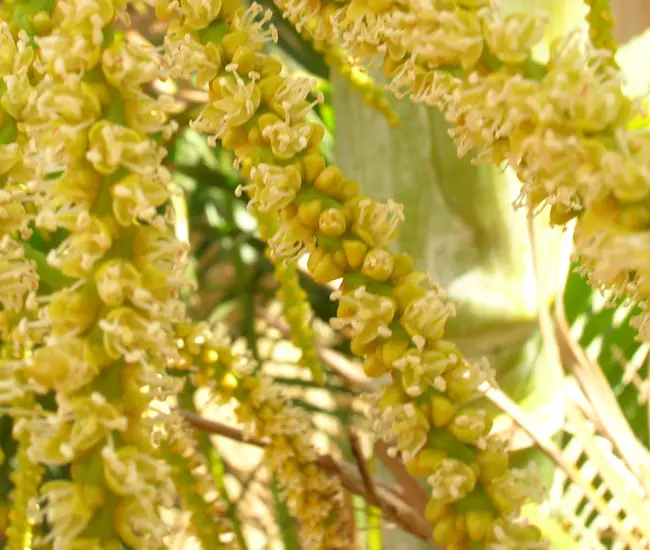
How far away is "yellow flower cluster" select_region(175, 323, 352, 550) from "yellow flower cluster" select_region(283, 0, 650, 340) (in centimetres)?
15

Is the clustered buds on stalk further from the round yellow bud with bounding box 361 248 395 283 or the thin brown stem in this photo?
the thin brown stem

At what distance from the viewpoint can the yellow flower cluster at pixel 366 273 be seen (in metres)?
0.17

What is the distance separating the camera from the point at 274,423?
0.29m

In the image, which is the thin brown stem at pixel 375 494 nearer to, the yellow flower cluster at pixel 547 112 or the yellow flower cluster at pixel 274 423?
the yellow flower cluster at pixel 274 423

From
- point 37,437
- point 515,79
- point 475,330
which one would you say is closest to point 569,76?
point 515,79

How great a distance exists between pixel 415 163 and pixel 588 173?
0.24 meters

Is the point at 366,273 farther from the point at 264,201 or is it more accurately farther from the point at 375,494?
the point at 375,494

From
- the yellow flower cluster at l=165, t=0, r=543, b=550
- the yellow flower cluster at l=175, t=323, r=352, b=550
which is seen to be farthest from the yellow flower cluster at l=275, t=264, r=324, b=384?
the yellow flower cluster at l=165, t=0, r=543, b=550

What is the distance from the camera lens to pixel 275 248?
0.64 ft

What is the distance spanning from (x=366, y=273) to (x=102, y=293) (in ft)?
0.22

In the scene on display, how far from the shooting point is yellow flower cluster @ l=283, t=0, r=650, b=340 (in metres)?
0.12

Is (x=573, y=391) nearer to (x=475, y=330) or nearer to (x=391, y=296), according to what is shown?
(x=475, y=330)

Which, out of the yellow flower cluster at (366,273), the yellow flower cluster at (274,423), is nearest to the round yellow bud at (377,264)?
the yellow flower cluster at (366,273)

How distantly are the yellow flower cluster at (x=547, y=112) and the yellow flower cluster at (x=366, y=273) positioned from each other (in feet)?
0.08
